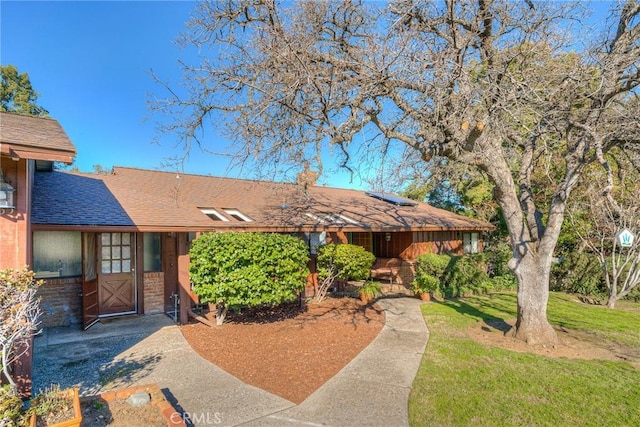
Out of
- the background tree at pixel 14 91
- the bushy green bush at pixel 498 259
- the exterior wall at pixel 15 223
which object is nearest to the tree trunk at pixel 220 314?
the exterior wall at pixel 15 223

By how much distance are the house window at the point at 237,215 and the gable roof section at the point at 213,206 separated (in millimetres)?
81

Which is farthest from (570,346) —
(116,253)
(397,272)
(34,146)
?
(116,253)

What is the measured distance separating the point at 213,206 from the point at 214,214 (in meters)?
0.70

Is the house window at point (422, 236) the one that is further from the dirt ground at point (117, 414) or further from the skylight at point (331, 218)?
the dirt ground at point (117, 414)

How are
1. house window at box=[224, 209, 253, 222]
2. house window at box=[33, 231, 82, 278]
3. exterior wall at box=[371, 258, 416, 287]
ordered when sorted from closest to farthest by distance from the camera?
house window at box=[33, 231, 82, 278] < house window at box=[224, 209, 253, 222] < exterior wall at box=[371, 258, 416, 287]

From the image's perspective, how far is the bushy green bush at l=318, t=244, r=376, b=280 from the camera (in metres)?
10.4

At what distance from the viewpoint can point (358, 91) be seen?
614 cm

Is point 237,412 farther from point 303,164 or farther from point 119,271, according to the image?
point 119,271

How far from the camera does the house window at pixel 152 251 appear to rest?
9.46 metres

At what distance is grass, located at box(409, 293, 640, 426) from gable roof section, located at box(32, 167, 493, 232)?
571cm

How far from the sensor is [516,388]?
15.7 feet

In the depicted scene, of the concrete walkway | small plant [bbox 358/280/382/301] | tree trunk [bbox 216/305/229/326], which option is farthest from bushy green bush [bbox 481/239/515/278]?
tree trunk [bbox 216/305/229/326]

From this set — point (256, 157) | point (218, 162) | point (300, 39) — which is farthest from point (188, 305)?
point (300, 39)

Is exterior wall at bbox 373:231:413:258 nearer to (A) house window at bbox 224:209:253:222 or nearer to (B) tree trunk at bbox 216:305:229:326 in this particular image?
(A) house window at bbox 224:209:253:222
